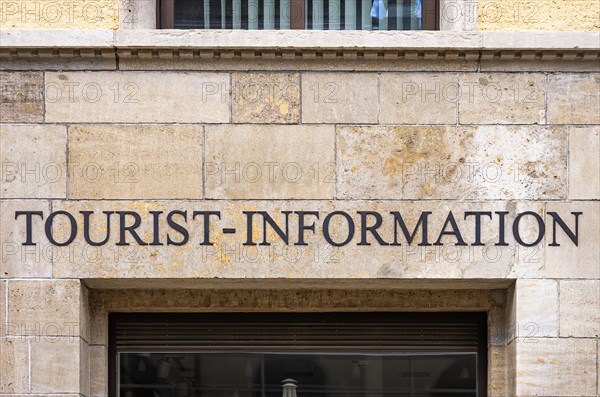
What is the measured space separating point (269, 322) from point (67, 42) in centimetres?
312

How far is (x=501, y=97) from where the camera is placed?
9.05 m

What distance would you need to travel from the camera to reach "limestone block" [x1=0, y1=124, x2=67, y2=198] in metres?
8.94

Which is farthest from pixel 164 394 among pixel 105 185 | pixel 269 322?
pixel 105 185

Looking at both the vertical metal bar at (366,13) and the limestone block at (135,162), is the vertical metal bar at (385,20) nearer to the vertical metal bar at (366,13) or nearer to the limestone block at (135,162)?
the vertical metal bar at (366,13)

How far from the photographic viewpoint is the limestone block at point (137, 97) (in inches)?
355

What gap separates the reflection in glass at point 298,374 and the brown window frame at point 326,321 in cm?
7

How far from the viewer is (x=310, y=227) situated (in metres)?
8.95

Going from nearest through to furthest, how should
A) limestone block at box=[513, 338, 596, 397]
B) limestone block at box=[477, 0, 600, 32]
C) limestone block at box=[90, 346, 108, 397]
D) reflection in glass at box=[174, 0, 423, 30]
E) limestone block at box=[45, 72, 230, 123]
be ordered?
limestone block at box=[513, 338, 596, 397], limestone block at box=[45, 72, 230, 123], limestone block at box=[477, 0, 600, 32], limestone block at box=[90, 346, 108, 397], reflection in glass at box=[174, 0, 423, 30]

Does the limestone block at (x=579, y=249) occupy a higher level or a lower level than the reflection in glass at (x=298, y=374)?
higher

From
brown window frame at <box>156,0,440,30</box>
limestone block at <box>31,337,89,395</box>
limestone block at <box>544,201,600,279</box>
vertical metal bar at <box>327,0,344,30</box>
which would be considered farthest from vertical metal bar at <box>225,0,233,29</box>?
limestone block at <box>544,201,600,279</box>

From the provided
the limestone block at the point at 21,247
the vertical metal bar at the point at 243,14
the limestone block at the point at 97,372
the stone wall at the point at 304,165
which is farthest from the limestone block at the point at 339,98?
the limestone block at the point at 97,372

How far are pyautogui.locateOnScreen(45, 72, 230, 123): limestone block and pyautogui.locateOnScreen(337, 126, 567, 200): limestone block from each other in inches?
46.5

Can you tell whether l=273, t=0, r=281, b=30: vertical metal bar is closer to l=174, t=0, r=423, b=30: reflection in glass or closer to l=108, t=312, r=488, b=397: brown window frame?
l=174, t=0, r=423, b=30: reflection in glass

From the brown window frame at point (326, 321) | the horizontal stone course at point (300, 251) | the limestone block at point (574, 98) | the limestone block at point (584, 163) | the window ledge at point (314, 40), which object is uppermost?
the window ledge at point (314, 40)
